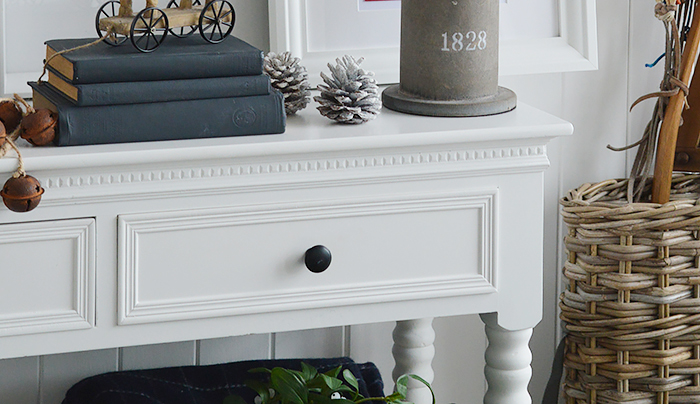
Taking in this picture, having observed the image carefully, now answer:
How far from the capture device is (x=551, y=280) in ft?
4.60

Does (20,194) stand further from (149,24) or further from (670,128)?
(670,128)

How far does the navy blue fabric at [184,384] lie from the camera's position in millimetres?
1104

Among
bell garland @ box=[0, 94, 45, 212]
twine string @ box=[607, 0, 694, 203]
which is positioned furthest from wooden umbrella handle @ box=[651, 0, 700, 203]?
bell garland @ box=[0, 94, 45, 212]

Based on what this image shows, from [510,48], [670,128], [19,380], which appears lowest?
[19,380]

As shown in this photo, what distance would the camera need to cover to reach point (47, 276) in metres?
0.82

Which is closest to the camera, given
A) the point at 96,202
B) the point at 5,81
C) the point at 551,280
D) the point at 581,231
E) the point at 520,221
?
the point at 96,202

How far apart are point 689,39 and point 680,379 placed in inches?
19.6

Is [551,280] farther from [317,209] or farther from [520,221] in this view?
[317,209]

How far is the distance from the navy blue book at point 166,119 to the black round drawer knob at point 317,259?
13 cm

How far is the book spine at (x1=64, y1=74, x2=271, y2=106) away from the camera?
2.68 ft

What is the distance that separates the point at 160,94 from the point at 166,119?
1.0 inches

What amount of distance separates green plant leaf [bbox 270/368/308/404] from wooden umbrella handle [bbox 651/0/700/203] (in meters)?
0.61

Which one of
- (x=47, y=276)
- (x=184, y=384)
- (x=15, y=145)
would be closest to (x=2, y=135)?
(x=15, y=145)

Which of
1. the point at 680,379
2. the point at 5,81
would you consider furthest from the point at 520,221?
the point at 5,81
